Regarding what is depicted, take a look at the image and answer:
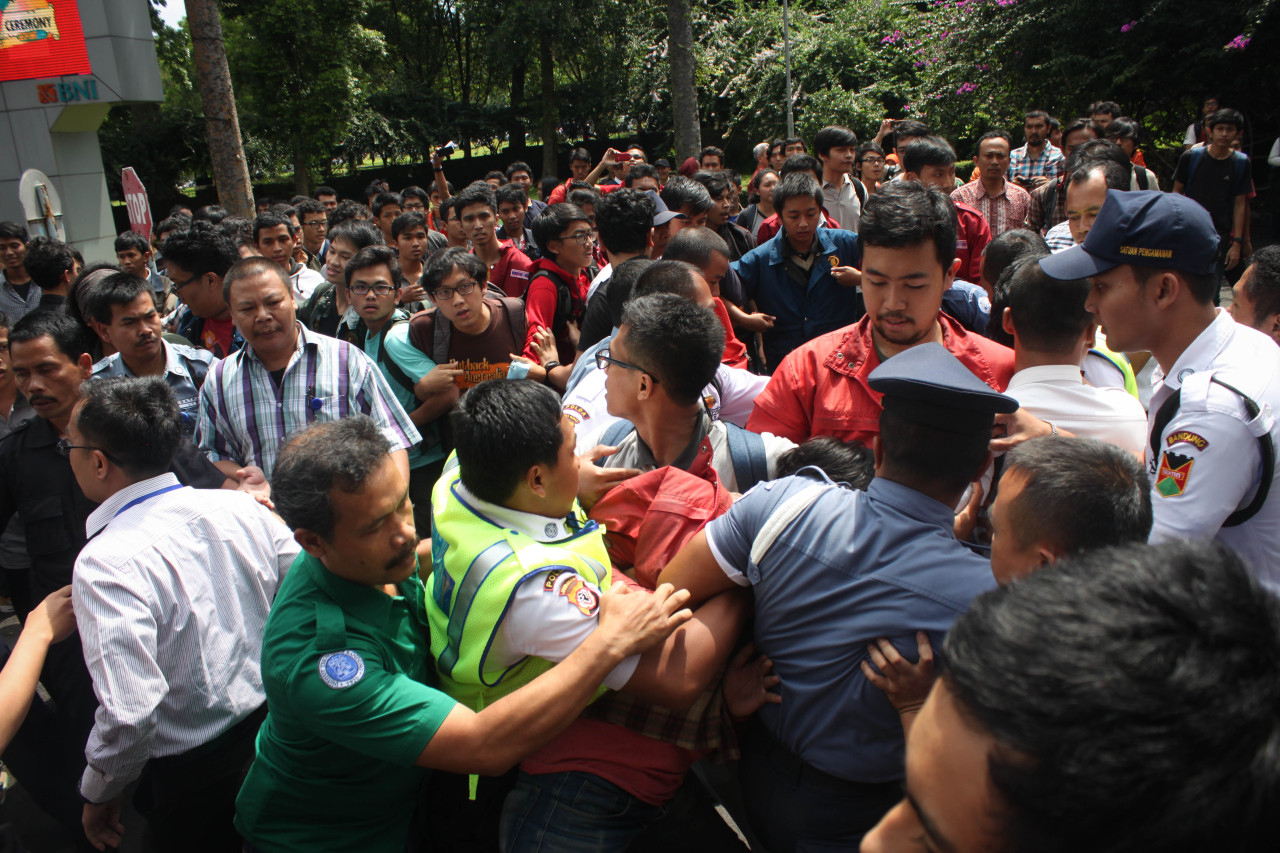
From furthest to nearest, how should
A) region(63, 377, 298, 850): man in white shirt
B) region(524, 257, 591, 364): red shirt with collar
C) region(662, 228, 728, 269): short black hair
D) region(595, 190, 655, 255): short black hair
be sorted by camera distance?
region(524, 257, 591, 364): red shirt with collar < region(595, 190, 655, 255): short black hair < region(662, 228, 728, 269): short black hair < region(63, 377, 298, 850): man in white shirt

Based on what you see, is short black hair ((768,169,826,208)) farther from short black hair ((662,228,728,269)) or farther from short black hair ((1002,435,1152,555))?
short black hair ((1002,435,1152,555))

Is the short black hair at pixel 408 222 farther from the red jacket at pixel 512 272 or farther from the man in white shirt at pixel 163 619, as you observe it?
the man in white shirt at pixel 163 619

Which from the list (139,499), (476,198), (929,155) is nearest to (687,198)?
(476,198)

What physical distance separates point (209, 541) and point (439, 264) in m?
2.20

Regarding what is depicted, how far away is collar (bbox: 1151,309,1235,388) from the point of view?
204cm

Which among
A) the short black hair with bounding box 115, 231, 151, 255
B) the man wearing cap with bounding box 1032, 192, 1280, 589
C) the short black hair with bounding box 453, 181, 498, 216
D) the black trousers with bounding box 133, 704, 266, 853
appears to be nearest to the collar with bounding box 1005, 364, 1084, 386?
the man wearing cap with bounding box 1032, 192, 1280, 589

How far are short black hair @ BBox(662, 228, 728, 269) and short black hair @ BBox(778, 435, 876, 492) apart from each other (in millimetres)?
2068

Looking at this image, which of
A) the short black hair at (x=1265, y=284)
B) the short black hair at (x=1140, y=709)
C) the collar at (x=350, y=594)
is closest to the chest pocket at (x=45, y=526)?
the collar at (x=350, y=594)

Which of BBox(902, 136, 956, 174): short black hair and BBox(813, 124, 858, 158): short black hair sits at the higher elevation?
BBox(813, 124, 858, 158): short black hair

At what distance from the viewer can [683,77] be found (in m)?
13.9

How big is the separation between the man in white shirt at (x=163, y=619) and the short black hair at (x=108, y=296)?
4.29 feet

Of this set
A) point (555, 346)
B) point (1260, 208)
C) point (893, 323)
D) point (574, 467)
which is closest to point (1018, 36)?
point (1260, 208)

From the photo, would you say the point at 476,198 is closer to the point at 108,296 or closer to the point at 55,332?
the point at 108,296

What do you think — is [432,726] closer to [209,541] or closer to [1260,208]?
[209,541]
